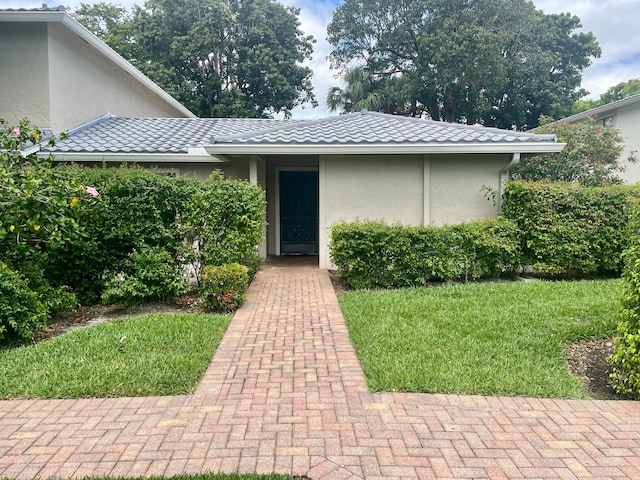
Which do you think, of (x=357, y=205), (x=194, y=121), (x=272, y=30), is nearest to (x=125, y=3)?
(x=272, y=30)

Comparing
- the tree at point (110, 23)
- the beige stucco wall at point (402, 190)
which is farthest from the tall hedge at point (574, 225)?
the tree at point (110, 23)

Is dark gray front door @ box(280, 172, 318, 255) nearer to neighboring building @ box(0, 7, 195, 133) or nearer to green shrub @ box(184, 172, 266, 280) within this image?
green shrub @ box(184, 172, 266, 280)

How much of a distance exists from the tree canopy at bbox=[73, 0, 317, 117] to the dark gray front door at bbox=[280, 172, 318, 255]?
15190mm

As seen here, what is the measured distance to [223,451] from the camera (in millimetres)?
2955

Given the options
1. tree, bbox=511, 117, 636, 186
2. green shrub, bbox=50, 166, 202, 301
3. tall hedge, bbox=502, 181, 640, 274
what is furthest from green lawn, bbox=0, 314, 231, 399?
tree, bbox=511, 117, 636, 186

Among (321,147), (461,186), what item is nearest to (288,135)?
(321,147)

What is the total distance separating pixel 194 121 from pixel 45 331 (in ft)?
30.5

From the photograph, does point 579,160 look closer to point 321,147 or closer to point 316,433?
point 321,147

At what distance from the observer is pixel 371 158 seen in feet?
31.4

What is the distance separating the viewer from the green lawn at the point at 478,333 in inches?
156

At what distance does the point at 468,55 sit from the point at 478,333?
23.9 meters

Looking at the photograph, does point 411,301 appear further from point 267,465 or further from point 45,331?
point 45,331

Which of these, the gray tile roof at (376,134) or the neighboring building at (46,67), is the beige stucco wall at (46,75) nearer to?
the neighboring building at (46,67)

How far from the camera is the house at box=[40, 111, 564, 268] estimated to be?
29.5 feet
